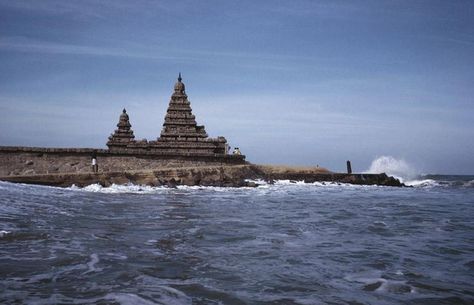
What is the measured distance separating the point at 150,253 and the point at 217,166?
62.4 ft

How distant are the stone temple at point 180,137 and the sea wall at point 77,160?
364 cm

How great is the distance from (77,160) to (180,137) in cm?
998

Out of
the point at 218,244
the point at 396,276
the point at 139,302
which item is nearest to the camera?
the point at 139,302

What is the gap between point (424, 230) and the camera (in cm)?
768

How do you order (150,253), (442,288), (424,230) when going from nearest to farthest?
(442,288) < (150,253) < (424,230)

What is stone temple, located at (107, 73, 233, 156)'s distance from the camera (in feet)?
94.9

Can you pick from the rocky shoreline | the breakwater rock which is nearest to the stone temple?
the breakwater rock

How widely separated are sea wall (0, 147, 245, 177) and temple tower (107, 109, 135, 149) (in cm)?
1203

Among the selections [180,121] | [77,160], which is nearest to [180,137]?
[180,121]

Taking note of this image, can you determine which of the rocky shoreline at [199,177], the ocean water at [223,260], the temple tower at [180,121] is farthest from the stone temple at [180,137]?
the ocean water at [223,260]

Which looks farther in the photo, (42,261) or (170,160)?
(170,160)

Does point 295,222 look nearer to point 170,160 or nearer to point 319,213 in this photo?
point 319,213

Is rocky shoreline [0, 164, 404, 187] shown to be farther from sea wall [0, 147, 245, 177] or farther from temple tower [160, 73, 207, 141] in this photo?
temple tower [160, 73, 207, 141]

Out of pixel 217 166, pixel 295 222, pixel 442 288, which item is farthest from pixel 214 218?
pixel 217 166
